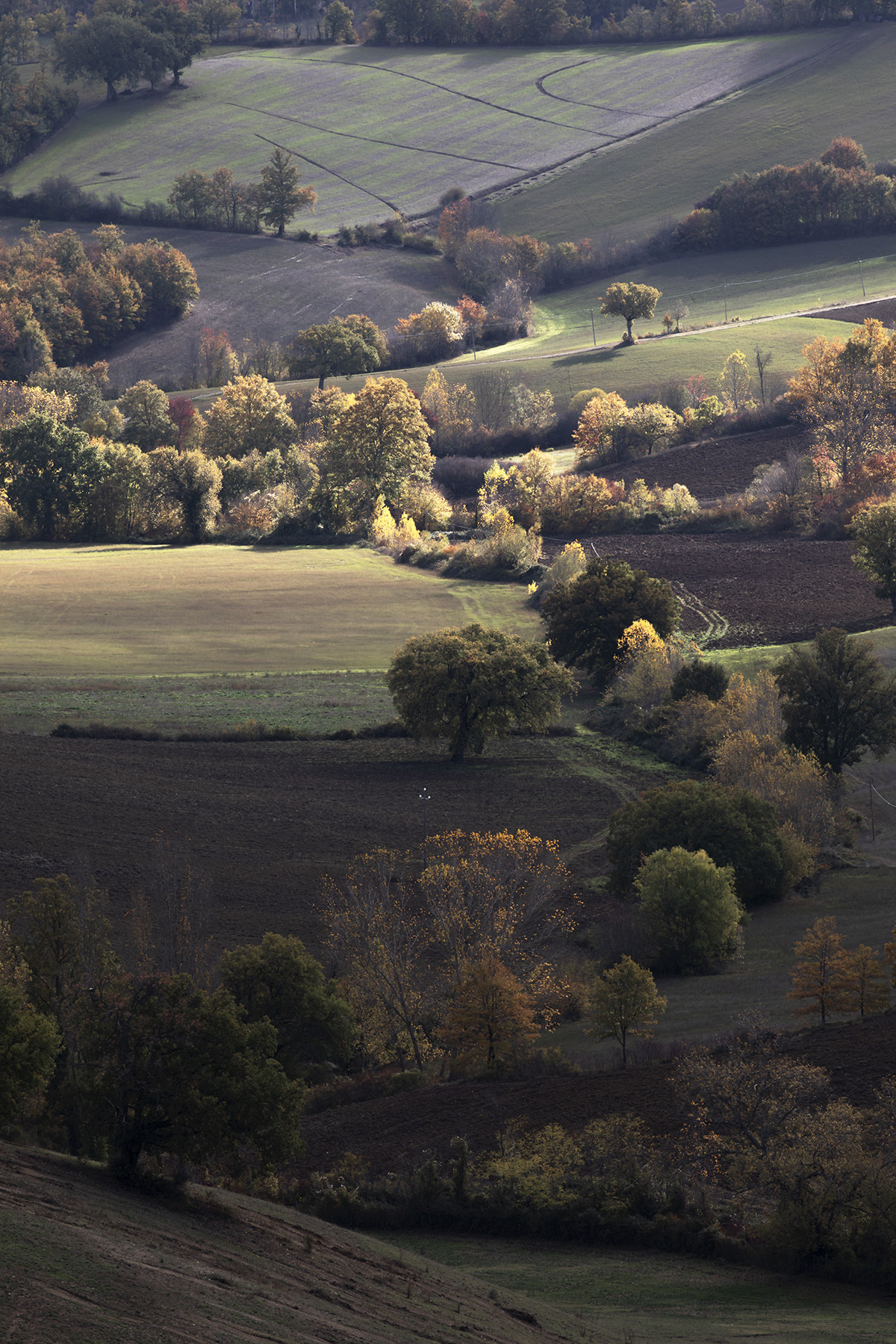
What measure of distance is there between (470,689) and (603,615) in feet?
48.6

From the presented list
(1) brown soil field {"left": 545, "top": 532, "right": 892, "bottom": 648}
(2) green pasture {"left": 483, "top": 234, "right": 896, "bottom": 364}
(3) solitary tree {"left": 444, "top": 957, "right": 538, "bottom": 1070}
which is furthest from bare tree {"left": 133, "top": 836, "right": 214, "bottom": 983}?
(2) green pasture {"left": 483, "top": 234, "right": 896, "bottom": 364}

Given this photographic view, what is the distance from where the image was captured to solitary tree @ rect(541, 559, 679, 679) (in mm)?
81125

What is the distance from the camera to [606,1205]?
3284cm

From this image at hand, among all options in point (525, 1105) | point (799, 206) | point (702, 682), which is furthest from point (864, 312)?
point (525, 1105)

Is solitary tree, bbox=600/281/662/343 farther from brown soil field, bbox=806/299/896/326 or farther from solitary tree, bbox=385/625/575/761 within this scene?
solitary tree, bbox=385/625/575/761

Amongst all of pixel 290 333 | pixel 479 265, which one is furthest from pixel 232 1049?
pixel 479 265

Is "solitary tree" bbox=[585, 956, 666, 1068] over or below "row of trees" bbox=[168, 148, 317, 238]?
below

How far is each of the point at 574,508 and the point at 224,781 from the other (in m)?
61.2

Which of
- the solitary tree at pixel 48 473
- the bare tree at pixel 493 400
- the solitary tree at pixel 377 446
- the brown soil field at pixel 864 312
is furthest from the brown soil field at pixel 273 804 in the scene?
the brown soil field at pixel 864 312

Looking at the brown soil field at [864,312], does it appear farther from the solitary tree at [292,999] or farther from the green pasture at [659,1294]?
the green pasture at [659,1294]

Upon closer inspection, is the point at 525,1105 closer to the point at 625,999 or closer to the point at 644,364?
the point at 625,999

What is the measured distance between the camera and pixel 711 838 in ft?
181

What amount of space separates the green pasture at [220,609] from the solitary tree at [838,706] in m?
27.3

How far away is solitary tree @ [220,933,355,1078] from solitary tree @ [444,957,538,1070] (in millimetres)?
3547
